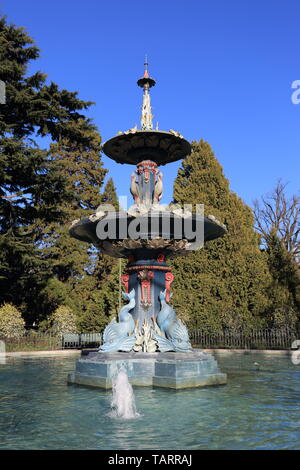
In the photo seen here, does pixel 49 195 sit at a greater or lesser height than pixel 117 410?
greater

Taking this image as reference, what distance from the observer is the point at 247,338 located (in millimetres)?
21484

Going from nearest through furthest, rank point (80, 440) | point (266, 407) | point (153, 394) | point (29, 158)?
point (80, 440), point (266, 407), point (153, 394), point (29, 158)

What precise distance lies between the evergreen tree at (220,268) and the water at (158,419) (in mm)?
15131

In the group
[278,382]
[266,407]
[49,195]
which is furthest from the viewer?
[49,195]

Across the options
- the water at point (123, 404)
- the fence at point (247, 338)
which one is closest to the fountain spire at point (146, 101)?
the water at point (123, 404)

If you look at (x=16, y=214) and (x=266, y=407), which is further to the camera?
(x=16, y=214)

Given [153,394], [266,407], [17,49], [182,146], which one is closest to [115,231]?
[182,146]

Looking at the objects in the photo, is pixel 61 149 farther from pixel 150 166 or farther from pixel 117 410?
pixel 117 410

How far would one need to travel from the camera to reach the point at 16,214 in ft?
77.2

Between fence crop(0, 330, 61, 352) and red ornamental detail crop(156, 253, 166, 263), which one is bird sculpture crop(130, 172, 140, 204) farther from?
fence crop(0, 330, 61, 352)

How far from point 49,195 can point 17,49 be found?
363 inches

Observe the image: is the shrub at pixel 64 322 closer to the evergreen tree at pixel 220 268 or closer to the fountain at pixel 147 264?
the evergreen tree at pixel 220 268

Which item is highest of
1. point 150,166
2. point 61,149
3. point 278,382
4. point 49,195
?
point 61,149

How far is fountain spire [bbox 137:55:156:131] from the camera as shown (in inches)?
486
